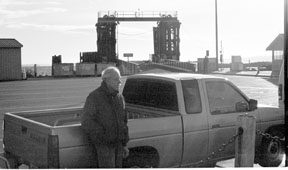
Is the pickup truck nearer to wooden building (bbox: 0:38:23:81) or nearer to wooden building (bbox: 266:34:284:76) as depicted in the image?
wooden building (bbox: 0:38:23:81)

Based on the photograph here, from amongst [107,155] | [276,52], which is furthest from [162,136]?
[276,52]

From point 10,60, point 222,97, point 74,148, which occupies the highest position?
point 10,60

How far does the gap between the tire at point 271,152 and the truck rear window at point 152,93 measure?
1956mm

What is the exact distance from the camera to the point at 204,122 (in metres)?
6.21

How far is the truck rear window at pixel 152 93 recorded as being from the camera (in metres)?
6.20

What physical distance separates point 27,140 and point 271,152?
13.3 feet

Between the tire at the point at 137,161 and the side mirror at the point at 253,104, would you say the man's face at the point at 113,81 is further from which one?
the side mirror at the point at 253,104

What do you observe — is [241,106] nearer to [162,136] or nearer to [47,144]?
[162,136]

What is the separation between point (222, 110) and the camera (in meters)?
6.53

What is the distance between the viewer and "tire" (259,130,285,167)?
7066 mm

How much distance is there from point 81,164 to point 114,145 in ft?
1.45

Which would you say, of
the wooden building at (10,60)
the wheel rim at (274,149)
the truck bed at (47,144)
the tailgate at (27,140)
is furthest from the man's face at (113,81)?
the wooden building at (10,60)

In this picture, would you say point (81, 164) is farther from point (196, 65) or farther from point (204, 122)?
point (196, 65)

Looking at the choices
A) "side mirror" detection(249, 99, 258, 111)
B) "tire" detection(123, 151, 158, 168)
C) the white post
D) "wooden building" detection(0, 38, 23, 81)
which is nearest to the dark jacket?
"tire" detection(123, 151, 158, 168)
